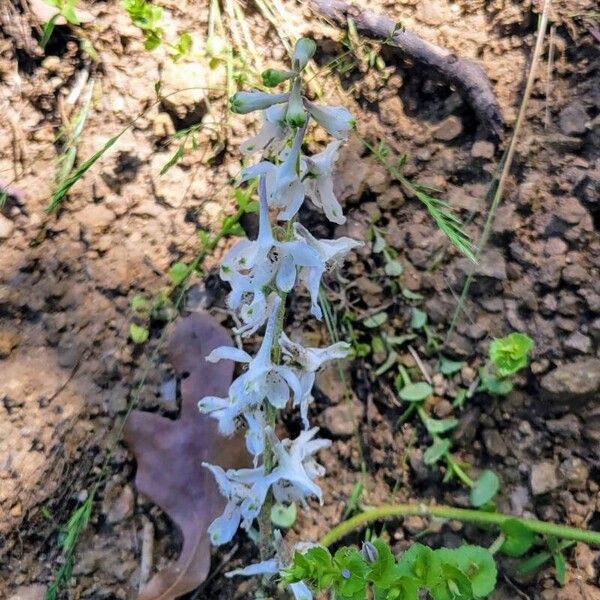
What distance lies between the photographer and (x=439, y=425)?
8.19 feet

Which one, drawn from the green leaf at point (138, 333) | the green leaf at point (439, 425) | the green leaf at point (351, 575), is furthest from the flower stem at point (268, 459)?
the green leaf at point (138, 333)

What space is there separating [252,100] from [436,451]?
54.3 inches

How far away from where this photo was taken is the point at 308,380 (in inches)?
75.8

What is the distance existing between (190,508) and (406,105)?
166cm

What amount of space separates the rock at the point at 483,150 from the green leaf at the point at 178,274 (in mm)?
1130

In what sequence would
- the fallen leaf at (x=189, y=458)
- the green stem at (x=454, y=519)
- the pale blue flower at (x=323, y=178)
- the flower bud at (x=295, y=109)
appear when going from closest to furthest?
the flower bud at (x=295, y=109)
the pale blue flower at (x=323, y=178)
the green stem at (x=454, y=519)
the fallen leaf at (x=189, y=458)

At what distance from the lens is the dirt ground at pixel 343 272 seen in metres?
2.40

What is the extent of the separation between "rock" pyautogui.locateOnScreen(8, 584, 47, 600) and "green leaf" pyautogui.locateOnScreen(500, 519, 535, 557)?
1.46 meters

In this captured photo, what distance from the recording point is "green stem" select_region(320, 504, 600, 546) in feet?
7.42

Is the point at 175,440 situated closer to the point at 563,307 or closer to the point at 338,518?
the point at 338,518

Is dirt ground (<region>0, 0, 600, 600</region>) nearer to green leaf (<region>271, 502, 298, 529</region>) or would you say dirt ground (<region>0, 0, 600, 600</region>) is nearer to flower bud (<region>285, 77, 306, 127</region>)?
green leaf (<region>271, 502, 298, 529</region>)

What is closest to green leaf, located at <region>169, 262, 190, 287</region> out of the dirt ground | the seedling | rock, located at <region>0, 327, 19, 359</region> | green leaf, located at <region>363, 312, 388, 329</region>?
the dirt ground

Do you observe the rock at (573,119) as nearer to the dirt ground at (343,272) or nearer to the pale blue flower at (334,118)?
the dirt ground at (343,272)

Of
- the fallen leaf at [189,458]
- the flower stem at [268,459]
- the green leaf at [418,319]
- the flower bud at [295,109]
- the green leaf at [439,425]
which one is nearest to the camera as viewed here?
the flower bud at [295,109]
